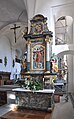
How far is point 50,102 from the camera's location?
6000 mm

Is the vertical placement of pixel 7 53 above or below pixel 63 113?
above

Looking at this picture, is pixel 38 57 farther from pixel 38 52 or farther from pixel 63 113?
pixel 63 113

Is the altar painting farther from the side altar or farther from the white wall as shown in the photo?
the white wall

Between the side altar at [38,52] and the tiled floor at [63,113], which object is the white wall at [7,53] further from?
the tiled floor at [63,113]

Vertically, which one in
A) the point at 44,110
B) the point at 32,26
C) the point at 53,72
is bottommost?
the point at 44,110

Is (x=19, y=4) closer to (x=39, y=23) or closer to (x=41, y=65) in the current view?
(x=39, y=23)

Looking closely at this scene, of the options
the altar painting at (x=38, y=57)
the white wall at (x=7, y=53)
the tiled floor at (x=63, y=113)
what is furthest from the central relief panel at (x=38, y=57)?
the white wall at (x=7, y=53)

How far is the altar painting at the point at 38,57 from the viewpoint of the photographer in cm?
754

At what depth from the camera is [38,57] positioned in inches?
299

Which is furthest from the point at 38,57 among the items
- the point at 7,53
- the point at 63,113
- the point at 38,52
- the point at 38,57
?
the point at 7,53

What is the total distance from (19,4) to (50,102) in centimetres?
680

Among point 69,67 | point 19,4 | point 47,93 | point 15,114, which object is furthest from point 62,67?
point 15,114

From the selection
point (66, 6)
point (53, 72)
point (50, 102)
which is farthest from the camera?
point (66, 6)

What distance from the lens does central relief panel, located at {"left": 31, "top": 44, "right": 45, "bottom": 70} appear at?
754cm
